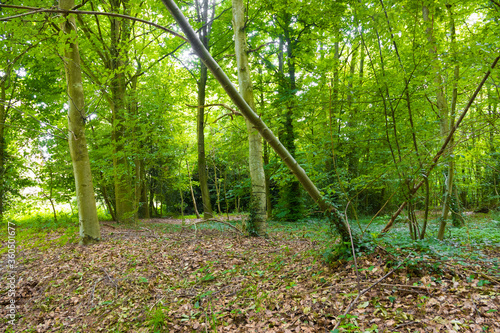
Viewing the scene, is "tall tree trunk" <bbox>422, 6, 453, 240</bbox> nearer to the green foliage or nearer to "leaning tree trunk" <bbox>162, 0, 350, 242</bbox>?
"leaning tree trunk" <bbox>162, 0, 350, 242</bbox>

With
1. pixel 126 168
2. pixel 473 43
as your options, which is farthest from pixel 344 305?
pixel 126 168

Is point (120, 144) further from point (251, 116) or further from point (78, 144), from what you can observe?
point (251, 116)

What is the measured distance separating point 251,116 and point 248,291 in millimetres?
2391

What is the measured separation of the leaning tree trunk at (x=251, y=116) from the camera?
1.84m

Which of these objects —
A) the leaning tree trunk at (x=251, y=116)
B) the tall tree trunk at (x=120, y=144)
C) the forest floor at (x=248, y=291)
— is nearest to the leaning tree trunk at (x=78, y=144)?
the forest floor at (x=248, y=291)

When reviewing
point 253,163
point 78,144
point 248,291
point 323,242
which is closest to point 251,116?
point 248,291

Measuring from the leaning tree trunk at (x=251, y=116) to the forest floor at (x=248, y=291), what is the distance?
62cm

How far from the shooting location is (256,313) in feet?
9.89

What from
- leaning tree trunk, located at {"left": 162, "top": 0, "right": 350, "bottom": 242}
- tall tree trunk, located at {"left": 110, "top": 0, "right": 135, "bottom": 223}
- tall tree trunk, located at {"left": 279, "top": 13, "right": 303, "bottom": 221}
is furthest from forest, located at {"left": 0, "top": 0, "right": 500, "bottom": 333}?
tall tree trunk, located at {"left": 279, "top": 13, "right": 303, "bottom": 221}

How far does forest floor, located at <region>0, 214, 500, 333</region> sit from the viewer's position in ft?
8.33

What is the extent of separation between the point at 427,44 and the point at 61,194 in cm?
1156

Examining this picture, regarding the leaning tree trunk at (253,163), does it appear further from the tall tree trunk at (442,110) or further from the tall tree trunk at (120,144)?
the tall tree trunk at (120,144)

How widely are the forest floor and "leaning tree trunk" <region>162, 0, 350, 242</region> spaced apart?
623 mm

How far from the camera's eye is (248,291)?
11.6ft
